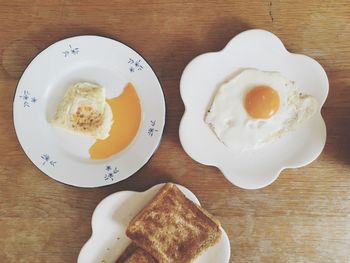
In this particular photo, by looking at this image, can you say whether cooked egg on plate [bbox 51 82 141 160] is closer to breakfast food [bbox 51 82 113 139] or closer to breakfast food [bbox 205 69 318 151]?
breakfast food [bbox 51 82 113 139]

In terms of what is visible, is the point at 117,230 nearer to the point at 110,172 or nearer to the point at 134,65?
the point at 110,172

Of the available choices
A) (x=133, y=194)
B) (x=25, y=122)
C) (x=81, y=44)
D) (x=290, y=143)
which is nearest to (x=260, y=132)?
(x=290, y=143)

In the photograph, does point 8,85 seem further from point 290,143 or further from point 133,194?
point 290,143

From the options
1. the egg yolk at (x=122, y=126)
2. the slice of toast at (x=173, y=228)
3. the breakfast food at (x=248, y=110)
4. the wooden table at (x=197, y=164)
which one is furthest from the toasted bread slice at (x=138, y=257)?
the breakfast food at (x=248, y=110)

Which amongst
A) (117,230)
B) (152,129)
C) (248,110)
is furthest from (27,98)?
(248,110)

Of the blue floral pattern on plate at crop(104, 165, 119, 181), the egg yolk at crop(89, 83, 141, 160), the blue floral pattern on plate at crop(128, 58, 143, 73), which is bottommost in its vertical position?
the blue floral pattern on plate at crop(104, 165, 119, 181)

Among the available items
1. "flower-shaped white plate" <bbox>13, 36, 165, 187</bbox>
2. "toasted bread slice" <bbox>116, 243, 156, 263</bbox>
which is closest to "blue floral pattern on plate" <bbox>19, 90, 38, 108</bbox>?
"flower-shaped white plate" <bbox>13, 36, 165, 187</bbox>
